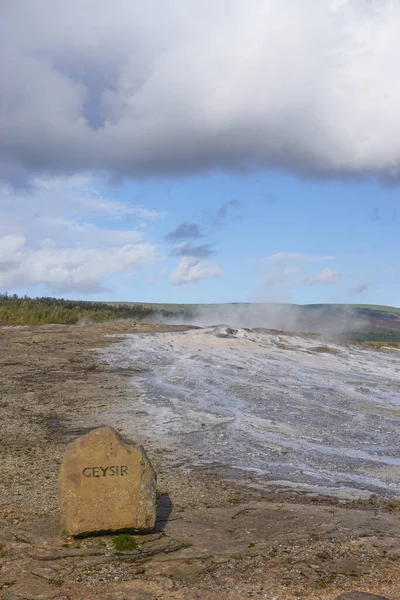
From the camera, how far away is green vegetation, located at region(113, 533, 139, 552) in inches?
296

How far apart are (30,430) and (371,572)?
9.95 m

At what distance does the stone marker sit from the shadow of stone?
55 cm

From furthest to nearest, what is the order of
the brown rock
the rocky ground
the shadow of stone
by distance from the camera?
the shadow of stone → the rocky ground → the brown rock

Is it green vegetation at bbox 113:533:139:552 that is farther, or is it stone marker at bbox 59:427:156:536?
stone marker at bbox 59:427:156:536

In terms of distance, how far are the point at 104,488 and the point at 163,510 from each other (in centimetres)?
163

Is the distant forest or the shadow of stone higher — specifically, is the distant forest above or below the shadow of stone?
above

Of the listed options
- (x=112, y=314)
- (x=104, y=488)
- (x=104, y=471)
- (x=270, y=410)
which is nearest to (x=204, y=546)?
(x=104, y=488)

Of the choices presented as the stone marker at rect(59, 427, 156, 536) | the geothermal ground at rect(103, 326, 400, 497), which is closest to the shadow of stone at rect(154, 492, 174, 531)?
the stone marker at rect(59, 427, 156, 536)

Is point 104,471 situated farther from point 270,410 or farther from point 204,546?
point 270,410

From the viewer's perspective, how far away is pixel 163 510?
9.09 meters

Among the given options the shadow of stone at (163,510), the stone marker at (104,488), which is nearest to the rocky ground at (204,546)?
the shadow of stone at (163,510)

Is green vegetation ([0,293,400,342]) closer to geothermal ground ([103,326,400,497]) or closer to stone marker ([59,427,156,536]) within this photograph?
geothermal ground ([103,326,400,497])

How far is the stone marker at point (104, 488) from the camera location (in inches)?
305

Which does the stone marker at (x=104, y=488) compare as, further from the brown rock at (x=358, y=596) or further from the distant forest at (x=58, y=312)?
the distant forest at (x=58, y=312)
